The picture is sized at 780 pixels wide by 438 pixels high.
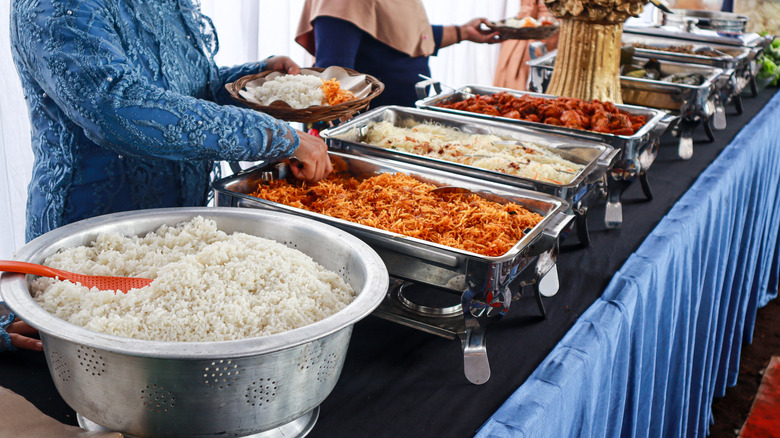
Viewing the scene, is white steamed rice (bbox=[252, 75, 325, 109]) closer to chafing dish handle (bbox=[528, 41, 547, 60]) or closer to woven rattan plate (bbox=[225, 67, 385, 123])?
woven rattan plate (bbox=[225, 67, 385, 123])

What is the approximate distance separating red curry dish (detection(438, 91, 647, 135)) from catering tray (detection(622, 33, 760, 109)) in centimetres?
90

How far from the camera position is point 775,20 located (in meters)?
4.19

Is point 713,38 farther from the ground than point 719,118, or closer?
farther from the ground

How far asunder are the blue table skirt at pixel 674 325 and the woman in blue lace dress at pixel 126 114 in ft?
1.95

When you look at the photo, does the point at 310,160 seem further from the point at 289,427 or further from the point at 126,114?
the point at 289,427

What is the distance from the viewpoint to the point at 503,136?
173 cm

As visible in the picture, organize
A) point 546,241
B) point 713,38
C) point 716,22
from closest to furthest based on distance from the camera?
point 546,241, point 713,38, point 716,22

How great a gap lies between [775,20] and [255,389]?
4661mm

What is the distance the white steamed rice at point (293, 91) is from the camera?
4.16 ft

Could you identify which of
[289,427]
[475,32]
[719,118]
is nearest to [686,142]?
[719,118]

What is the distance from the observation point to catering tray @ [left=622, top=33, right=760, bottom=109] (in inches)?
99.8

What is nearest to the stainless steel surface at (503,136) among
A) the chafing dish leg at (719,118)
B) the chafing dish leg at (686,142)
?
the chafing dish leg at (686,142)

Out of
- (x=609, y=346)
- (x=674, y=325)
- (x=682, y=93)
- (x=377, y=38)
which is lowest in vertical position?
(x=674, y=325)

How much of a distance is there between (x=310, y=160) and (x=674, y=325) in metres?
0.91
